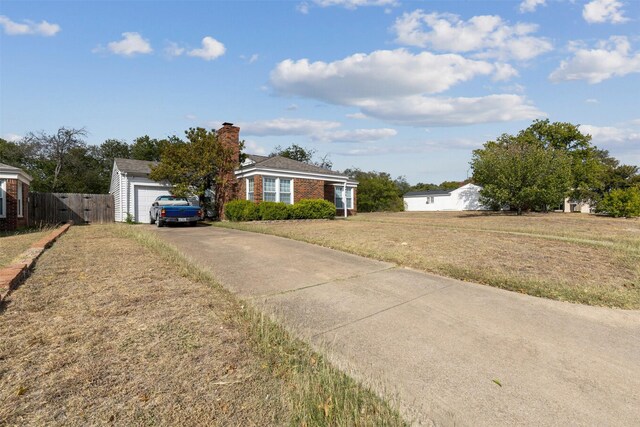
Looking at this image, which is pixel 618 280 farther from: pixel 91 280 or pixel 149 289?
pixel 91 280

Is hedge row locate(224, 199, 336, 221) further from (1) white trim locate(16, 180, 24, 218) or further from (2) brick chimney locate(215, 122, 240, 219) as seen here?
(1) white trim locate(16, 180, 24, 218)

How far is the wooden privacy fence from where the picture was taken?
718 inches

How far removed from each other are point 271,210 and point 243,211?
137 centimetres

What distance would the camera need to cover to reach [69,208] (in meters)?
19.3

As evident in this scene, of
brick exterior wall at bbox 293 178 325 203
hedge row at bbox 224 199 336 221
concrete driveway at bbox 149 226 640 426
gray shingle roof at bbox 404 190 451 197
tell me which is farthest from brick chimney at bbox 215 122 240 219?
gray shingle roof at bbox 404 190 451 197

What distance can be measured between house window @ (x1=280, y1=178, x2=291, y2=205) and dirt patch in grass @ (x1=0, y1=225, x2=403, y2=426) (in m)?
15.3

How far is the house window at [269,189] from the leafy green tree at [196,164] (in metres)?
2.35

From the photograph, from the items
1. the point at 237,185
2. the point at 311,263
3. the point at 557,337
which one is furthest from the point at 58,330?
the point at 237,185

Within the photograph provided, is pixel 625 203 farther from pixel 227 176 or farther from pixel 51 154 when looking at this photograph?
pixel 51 154

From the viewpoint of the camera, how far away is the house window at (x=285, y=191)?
776 inches

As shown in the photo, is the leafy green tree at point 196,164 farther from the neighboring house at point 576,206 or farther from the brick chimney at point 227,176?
the neighboring house at point 576,206

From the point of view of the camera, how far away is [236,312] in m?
3.91

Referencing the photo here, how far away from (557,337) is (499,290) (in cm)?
172

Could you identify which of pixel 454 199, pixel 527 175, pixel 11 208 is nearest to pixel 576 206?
pixel 454 199
